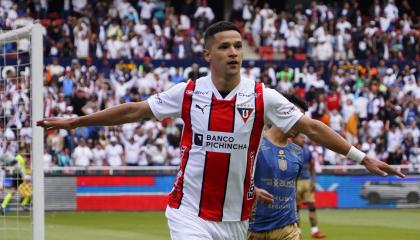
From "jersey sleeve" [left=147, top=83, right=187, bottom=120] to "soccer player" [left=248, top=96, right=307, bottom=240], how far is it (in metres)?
2.15

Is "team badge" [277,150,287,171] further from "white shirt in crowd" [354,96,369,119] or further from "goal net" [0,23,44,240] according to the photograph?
"white shirt in crowd" [354,96,369,119]

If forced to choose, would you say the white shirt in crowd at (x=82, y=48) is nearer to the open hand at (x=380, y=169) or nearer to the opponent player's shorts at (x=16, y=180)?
the opponent player's shorts at (x=16, y=180)

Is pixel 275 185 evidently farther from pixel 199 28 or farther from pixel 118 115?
pixel 199 28

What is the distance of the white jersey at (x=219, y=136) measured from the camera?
7430 millimetres

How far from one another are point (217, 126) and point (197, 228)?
78 cm

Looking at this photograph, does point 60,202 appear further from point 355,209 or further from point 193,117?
point 193,117

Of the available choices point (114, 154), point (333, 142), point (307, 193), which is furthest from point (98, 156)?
point (333, 142)

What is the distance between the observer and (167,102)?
7586 millimetres

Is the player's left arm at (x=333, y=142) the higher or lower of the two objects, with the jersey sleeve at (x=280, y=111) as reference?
lower

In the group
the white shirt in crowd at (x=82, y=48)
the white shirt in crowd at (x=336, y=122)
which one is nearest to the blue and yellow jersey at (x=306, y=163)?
the white shirt in crowd at (x=336, y=122)

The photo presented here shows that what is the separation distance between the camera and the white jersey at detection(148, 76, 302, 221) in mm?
7430

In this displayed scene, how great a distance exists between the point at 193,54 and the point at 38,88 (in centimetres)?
2226

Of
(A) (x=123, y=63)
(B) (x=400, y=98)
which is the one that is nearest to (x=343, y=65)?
(B) (x=400, y=98)

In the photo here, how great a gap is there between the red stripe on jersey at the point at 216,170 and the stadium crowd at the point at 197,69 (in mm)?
19460
